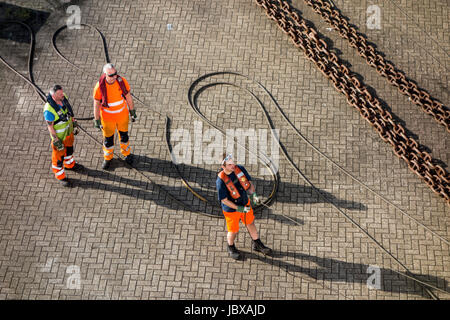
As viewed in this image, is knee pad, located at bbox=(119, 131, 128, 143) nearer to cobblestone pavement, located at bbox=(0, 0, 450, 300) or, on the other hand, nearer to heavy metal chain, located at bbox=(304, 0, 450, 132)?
cobblestone pavement, located at bbox=(0, 0, 450, 300)

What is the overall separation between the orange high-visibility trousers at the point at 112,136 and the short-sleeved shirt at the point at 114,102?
0.28ft

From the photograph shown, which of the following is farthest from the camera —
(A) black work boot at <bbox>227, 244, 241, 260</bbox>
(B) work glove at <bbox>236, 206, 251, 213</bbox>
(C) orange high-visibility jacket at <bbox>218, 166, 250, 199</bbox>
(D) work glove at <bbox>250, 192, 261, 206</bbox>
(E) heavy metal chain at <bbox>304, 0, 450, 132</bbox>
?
(E) heavy metal chain at <bbox>304, 0, 450, 132</bbox>

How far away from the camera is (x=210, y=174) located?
10.4 m

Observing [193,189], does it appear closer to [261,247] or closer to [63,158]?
[261,247]

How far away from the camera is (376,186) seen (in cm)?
1007

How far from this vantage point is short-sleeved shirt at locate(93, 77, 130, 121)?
31.1ft

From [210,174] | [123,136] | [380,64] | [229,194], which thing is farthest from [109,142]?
[380,64]

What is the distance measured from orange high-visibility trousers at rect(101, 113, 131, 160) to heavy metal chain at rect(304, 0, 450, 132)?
4.75m

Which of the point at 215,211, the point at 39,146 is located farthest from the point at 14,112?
the point at 215,211

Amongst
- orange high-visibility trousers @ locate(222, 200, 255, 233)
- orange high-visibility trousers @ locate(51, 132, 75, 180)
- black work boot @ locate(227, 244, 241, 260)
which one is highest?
orange high-visibility trousers @ locate(222, 200, 255, 233)

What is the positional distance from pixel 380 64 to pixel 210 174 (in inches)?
154

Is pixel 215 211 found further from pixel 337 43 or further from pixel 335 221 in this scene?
pixel 337 43

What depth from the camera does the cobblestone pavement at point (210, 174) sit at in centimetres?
923

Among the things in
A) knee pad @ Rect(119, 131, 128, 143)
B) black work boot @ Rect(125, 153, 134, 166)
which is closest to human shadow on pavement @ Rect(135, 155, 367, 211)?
black work boot @ Rect(125, 153, 134, 166)
